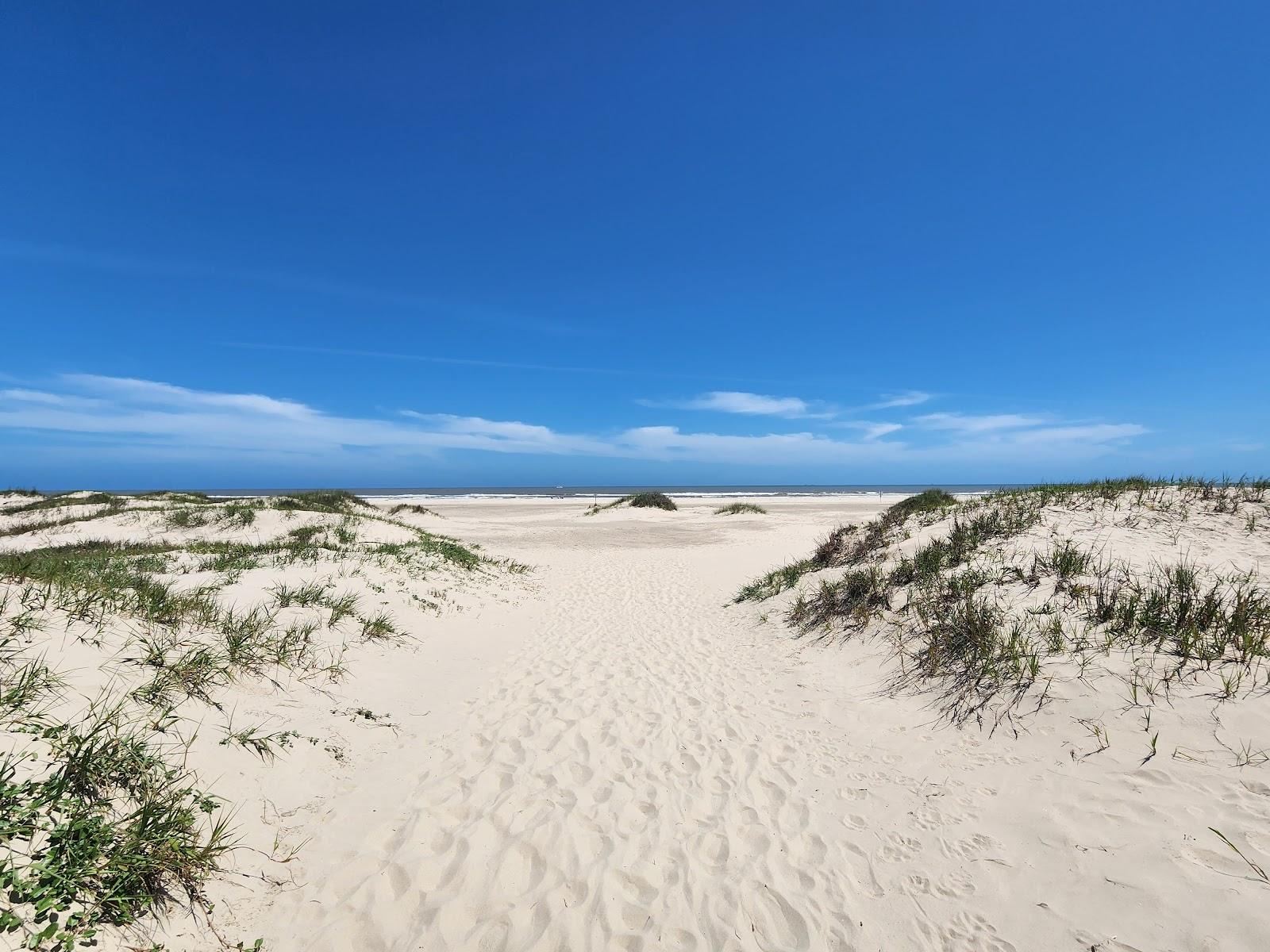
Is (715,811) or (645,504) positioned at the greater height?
(645,504)

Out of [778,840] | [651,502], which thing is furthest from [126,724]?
[651,502]

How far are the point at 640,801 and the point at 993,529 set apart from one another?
9.42m

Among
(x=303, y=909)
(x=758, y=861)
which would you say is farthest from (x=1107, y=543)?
(x=303, y=909)

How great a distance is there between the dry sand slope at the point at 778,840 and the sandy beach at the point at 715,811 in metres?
0.02

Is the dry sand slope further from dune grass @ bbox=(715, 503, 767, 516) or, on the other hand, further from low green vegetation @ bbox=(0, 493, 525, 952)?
dune grass @ bbox=(715, 503, 767, 516)

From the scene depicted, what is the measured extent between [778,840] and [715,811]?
2.00 feet

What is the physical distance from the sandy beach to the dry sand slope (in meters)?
0.02

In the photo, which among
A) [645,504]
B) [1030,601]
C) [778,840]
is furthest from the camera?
[645,504]

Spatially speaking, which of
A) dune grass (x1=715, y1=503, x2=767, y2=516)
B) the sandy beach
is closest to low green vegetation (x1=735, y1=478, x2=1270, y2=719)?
the sandy beach

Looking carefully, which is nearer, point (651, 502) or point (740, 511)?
point (740, 511)

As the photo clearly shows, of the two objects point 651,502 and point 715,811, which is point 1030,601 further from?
point 651,502

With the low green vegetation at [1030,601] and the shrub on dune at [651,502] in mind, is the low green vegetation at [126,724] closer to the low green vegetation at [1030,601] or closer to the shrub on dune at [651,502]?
the low green vegetation at [1030,601]

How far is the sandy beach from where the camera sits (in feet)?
10.7

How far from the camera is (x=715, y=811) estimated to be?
4.61 m
